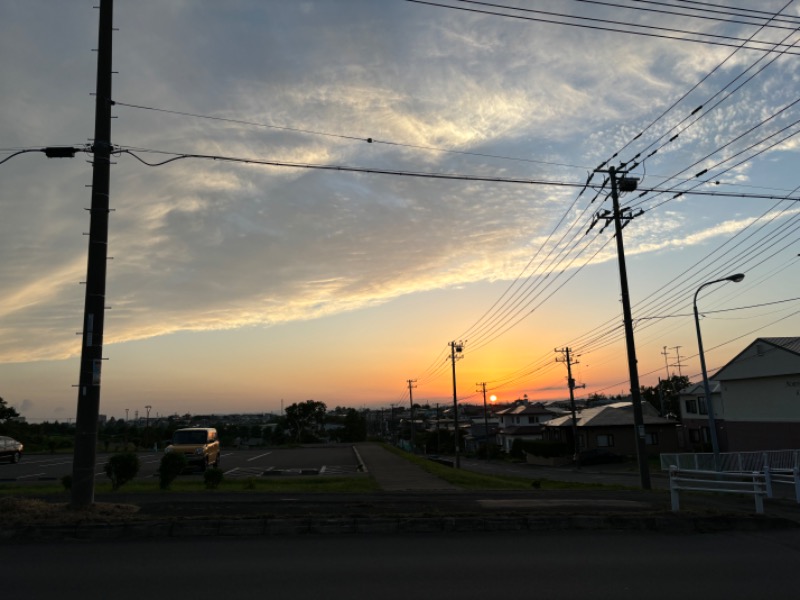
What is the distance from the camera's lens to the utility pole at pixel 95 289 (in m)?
9.21

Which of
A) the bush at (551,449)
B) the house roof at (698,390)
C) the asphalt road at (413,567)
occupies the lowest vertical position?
the bush at (551,449)

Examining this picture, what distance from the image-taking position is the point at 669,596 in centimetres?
594

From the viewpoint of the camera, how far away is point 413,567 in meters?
6.92

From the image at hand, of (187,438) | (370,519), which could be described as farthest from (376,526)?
(187,438)

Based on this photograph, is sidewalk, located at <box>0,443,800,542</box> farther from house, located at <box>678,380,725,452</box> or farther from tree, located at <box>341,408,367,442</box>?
tree, located at <box>341,408,367,442</box>

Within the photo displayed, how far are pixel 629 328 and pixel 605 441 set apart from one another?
46.0 m

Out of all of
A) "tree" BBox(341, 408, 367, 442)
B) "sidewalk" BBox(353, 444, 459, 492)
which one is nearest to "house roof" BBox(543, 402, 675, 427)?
"tree" BBox(341, 408, 367, 442)

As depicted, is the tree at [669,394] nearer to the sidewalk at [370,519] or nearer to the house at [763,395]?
the house at [763,395]

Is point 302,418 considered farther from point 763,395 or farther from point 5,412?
point 763,395

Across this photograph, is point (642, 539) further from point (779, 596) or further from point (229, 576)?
point (229, 576)

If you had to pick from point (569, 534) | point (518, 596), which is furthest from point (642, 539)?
point (518, 596)

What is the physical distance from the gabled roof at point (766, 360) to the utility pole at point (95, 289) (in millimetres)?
39514

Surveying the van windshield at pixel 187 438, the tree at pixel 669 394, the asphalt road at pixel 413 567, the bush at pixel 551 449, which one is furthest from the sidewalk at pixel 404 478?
the tree at pixel 669 394

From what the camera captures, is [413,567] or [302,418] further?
[302,418]
